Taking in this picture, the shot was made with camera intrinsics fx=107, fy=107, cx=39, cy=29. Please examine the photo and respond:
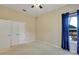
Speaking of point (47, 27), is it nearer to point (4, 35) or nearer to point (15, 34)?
point (15, 34)

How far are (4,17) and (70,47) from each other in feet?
7.68

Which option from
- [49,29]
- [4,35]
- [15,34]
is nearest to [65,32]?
[49,29]

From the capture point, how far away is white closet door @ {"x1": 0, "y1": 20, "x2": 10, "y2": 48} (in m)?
3.48

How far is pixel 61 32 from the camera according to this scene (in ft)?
8.21

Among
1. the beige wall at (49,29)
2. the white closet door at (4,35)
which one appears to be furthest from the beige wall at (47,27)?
the white closet door at (4,35)

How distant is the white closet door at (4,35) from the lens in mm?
3482

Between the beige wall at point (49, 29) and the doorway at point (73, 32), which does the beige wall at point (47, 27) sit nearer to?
the beige wall at point (49, 29)

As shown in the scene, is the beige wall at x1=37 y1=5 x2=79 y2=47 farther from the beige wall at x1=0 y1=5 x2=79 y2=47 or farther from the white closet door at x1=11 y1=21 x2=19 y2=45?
the white closet door at x1=11 y1=21 x2=19 y2=45

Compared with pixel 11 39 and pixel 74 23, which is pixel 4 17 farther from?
pixel 74 23

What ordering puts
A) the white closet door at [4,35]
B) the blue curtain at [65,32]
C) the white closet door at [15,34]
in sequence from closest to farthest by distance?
the blue curtain at [65,32] → the white closet door at [15,34] → the white closet door at [4,35]

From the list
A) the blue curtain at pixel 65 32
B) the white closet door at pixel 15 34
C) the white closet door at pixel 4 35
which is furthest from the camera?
the white closet door at pixel 4 35

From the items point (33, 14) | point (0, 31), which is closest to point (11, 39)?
point (0, 31)

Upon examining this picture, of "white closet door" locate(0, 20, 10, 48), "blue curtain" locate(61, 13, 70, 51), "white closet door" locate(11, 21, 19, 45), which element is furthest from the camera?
"white closet door" locate(0, 20, 10, 48)

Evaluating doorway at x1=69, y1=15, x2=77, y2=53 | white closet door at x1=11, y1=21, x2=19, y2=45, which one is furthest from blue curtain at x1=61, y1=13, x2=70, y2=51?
white closet door at x1=11, y1=21, x2=19, y2=45
